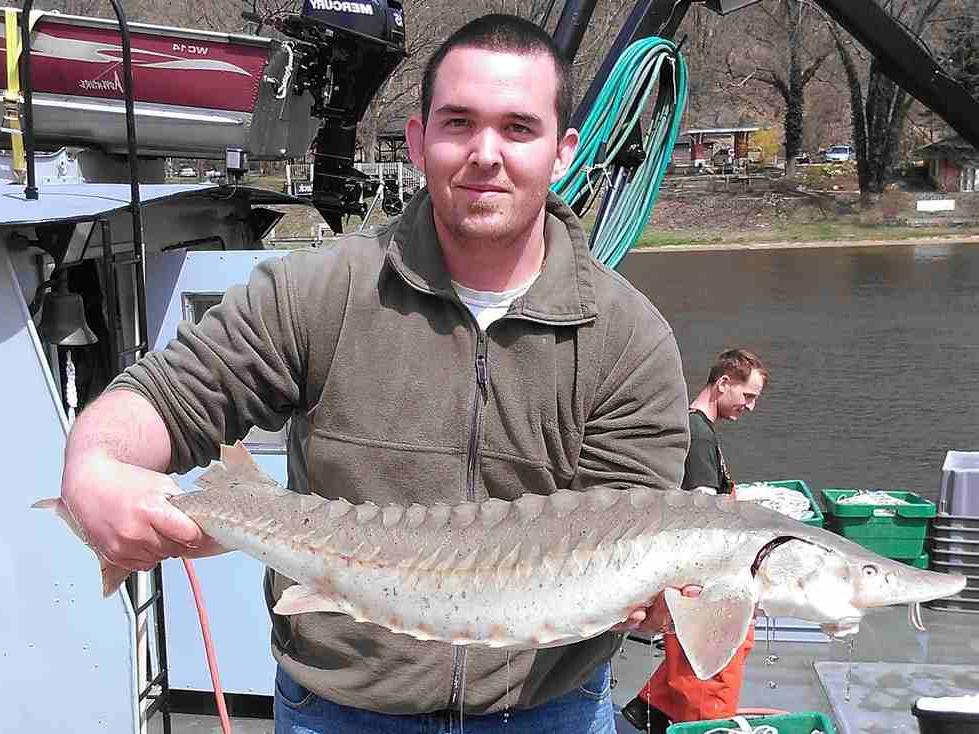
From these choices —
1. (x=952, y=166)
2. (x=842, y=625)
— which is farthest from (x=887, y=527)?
(x=952, y=166)

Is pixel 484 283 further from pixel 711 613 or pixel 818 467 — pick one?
pixel 818 467

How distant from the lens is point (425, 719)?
2.26 m

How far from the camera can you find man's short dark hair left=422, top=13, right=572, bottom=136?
209cm

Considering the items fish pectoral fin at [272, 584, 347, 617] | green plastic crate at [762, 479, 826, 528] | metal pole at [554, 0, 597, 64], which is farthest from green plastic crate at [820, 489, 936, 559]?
fish pectoral fin at [272, 584, 347, 617]

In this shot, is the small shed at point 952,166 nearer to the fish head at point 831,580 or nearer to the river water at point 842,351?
the river water at point 842,351

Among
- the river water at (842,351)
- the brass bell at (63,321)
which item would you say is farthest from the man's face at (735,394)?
the river water at (842,351)

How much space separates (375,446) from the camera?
7.20 feet

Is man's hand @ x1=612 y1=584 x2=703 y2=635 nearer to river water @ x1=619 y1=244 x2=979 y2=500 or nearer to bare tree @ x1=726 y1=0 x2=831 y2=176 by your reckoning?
river water @ x1=619 y1=244 x2=979 y2=500

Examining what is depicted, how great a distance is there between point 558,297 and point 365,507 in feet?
1.78

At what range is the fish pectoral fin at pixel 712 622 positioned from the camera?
6.25 feet

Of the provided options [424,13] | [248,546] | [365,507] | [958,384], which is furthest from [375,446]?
[424,13]

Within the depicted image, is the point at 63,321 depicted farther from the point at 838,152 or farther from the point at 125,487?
the point at 838,152

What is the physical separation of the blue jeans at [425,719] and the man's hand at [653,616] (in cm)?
32

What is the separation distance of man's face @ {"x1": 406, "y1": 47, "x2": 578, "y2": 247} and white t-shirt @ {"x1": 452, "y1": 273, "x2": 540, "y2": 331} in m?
0.13
